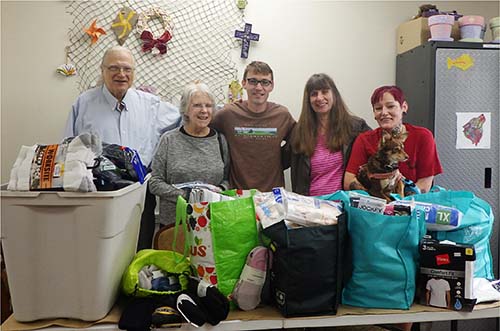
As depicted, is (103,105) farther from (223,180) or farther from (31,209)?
(31,209)

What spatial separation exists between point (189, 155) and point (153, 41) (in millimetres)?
1133

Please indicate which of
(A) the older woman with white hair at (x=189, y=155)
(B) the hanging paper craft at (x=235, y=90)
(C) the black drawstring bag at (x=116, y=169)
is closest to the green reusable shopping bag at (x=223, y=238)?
(C) the black drawstring bag at (x=116, y=169)

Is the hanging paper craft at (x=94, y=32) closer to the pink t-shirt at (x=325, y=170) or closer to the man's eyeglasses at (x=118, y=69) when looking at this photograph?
the man's eyeglasses at (x=118, y=69)

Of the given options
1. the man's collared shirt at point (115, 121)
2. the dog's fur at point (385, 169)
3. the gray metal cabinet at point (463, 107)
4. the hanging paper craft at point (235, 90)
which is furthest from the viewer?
the hanging paper craft at point (235, 90)

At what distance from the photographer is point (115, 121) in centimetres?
257

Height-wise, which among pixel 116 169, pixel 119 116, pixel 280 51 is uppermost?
pixel 280 51

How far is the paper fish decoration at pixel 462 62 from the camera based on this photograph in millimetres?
2959

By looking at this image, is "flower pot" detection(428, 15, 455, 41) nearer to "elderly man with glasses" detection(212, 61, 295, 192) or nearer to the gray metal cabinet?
the gray metal cabinet

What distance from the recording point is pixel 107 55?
250cm

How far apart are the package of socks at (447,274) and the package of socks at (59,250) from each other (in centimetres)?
106

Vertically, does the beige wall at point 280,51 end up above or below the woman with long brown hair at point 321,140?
above

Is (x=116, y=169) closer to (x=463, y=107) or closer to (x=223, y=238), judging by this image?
(x=223, y=238)

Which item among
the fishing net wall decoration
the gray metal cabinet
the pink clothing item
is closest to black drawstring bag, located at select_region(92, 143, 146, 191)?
the pink clothing item

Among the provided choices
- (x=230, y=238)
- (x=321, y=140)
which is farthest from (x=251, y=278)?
(x=321, y=140)
